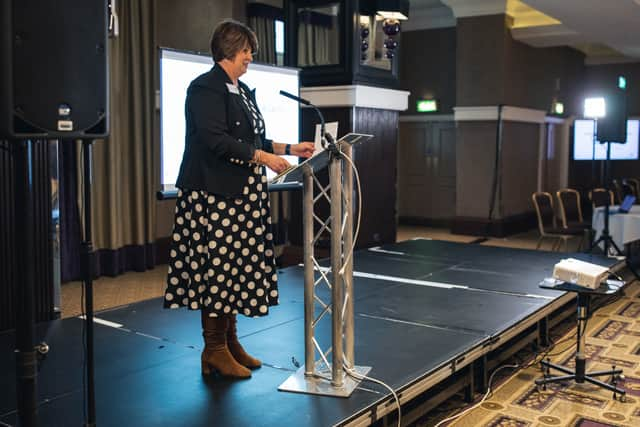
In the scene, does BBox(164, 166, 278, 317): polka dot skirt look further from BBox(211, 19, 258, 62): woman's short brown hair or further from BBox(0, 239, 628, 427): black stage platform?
BBox(211, 19, 258, 62): woman's short brown hair

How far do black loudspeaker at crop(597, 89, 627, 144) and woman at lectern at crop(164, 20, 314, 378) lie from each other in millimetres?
4662

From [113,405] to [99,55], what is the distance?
1.17m

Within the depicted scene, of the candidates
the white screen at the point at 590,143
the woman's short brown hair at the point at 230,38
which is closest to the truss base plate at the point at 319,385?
the woman's short brown hair at the point at 230,38

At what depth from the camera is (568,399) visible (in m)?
3.00

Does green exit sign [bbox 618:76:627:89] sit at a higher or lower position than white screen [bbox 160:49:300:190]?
higher

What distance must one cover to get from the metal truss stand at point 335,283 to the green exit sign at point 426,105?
7234 millimetres

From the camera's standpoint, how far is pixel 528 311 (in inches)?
140

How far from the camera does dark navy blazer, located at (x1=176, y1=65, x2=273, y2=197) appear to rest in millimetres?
2324

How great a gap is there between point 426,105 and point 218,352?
24.7ft

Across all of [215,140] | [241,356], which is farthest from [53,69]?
[241,356]

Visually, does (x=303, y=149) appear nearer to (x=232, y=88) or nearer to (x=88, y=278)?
(x=232, y=88)

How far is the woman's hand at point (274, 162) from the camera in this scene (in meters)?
2.35

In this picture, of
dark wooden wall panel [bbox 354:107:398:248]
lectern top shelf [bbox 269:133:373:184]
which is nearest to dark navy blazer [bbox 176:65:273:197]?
lectern top shelf [bbox 269:133:373:184]

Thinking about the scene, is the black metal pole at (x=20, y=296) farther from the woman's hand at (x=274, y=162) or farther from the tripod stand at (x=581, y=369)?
the tripod stand at (x=581, y=369)
